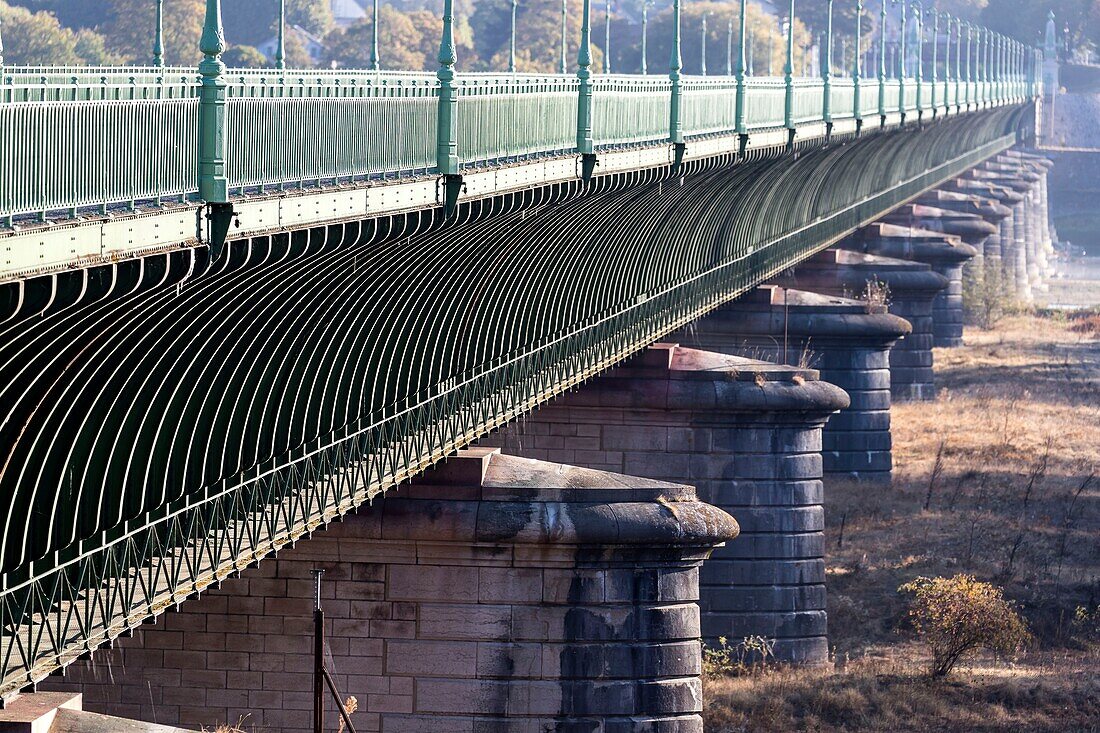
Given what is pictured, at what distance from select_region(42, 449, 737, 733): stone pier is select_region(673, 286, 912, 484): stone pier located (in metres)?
21.2

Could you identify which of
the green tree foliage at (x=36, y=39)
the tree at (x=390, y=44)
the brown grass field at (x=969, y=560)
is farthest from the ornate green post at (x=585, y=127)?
the tree at (x=390, y=44)

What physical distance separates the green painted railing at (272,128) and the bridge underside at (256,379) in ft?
2.03

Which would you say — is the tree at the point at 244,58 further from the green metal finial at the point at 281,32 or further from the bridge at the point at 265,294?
the green metal finial at the point at 281,32

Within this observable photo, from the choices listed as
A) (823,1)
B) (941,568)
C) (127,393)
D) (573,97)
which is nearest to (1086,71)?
(823,1)

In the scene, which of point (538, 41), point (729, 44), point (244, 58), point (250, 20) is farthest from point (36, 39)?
point (538, 41)

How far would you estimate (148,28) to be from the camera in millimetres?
75688

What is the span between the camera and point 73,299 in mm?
14461

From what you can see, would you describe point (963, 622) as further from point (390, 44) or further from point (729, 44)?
point (390, 44)

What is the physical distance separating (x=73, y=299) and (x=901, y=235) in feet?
191

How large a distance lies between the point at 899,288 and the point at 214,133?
4606cm

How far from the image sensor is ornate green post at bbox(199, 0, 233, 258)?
54.3 feet

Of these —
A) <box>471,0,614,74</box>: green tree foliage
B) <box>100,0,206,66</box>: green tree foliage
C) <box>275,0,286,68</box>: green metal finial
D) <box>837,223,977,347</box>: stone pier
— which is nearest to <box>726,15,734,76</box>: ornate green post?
<box>471,0,614,74</box>: green tree foliage

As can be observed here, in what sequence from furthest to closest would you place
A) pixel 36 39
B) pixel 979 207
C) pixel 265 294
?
pixel 979 207 < pixel 36 39 < pixel 265 294

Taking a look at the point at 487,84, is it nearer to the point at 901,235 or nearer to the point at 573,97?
the point at 573,97
